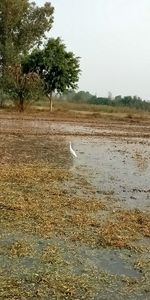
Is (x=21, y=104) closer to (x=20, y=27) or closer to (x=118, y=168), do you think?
(x=20, y=27)

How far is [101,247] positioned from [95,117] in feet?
120

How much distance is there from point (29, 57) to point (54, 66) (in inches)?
Result: 117

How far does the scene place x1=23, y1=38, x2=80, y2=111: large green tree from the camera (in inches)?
1774

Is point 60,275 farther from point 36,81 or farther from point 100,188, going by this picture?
point 36,81

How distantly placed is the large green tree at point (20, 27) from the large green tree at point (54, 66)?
2.37 m

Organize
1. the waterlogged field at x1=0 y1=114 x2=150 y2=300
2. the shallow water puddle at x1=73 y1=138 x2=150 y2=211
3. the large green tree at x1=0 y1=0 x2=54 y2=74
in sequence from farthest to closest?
the large green tree at x1=0 y1=0 x2=54 y2=74
the shallow water puddle at x1=73 y1=138 x2=150 y2=211
the waterlogged field at x1=0 y1=114 x2=150 y2=300

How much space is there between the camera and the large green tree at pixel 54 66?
4506cm

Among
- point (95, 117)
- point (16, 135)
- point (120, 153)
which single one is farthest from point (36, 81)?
point (120, 153)

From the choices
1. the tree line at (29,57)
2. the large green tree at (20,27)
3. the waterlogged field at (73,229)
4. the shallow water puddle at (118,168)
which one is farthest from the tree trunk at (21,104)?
the waterlogged field at (73,229)

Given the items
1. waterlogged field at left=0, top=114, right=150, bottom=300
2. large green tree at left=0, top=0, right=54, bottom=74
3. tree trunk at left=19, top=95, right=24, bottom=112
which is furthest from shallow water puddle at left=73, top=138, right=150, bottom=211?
large green tree at left=0, top=0, right=54, bottom=74

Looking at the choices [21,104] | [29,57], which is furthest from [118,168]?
[29,57]

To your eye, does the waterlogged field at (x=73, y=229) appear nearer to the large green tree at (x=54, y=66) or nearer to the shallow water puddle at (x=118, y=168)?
the shallow water puddle at (x=118, y=168)

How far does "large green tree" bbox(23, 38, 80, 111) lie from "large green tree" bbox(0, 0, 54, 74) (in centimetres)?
237

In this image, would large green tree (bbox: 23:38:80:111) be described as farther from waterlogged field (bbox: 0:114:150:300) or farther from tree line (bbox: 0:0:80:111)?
waterlogged field (bbox: 0:114:150:300)
